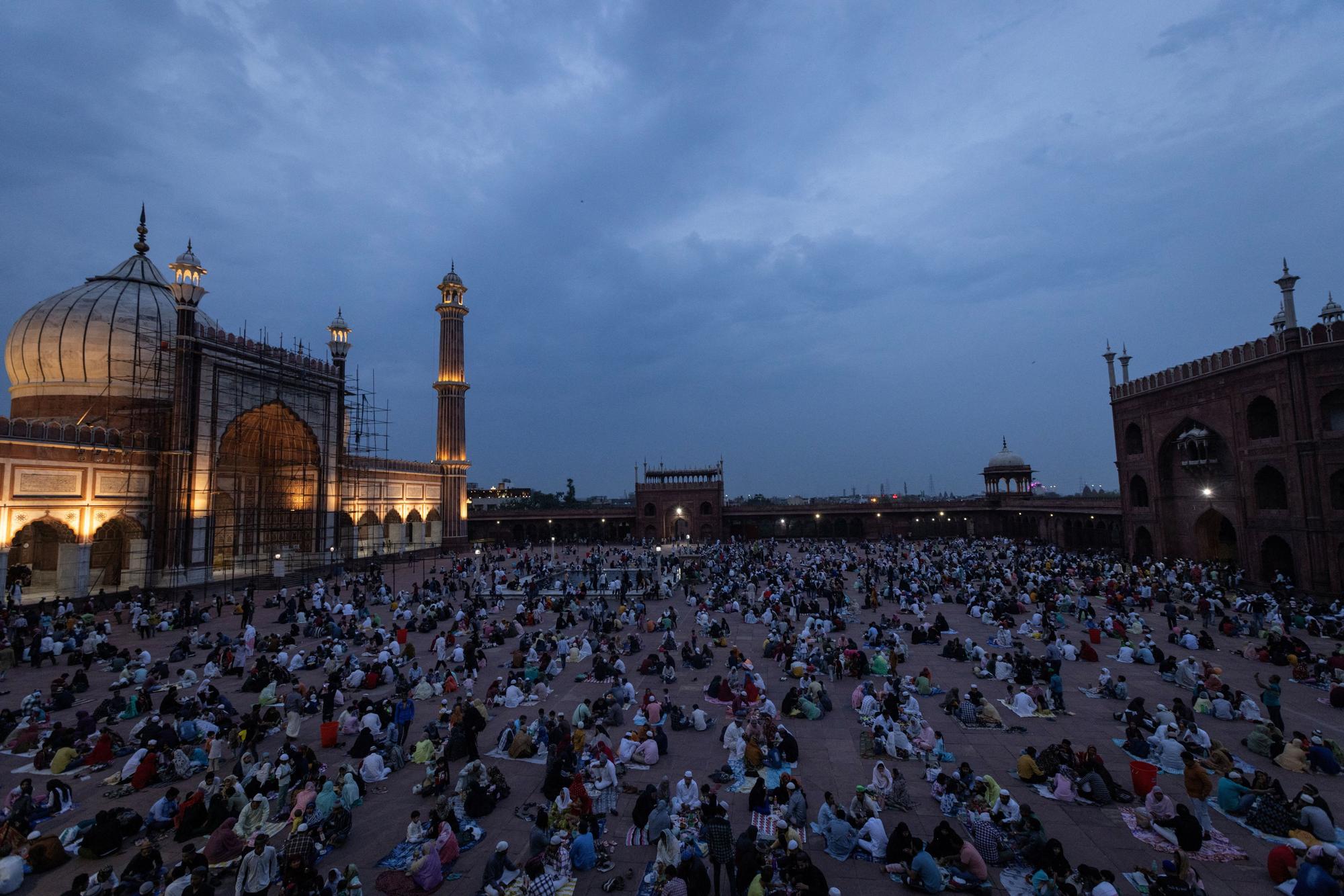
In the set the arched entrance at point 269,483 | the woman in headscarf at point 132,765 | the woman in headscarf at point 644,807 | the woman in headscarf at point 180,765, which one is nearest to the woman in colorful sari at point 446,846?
the woman in headscarf at point 644,807

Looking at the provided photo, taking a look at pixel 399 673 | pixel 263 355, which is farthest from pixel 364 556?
pixel 399 673

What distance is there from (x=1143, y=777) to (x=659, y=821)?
21.4ft

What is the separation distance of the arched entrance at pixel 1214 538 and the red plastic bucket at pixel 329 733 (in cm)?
3373

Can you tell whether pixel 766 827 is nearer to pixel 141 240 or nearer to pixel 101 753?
pixel 101 753

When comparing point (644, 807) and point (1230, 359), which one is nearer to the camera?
point (644, 807)

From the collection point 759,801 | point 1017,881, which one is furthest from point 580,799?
point 1017,881

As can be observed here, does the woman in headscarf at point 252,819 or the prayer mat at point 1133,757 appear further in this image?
the prayer mat at point 1133,757

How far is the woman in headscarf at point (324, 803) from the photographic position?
7.86 m

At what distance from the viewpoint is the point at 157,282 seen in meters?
31.9

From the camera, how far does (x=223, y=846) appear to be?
24.0 feet

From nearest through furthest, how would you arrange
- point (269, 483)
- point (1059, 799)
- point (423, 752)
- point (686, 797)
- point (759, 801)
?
1. point (759, 801)
2. point (686, 797)
3. point (1059, 799)
4. point (423, 752)
5. point (269, 483)

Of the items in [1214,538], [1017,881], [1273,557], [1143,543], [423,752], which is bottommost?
[1017,881]

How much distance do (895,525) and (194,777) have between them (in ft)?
162

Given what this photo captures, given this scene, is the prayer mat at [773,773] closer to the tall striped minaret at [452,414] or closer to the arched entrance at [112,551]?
the arched entrance at [112,551]
